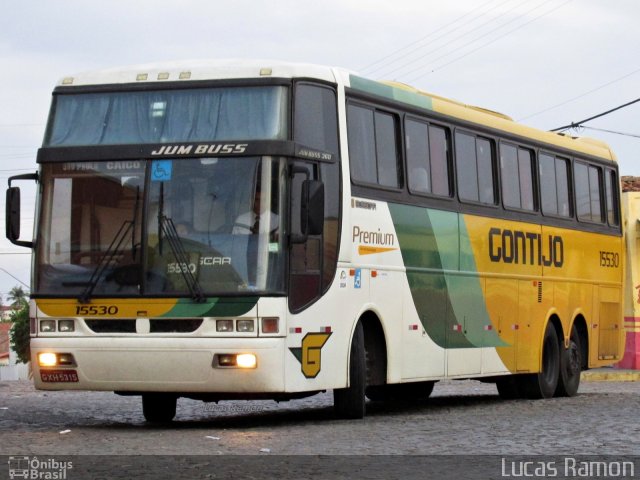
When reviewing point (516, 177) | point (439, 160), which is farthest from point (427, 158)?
point (516, 177)

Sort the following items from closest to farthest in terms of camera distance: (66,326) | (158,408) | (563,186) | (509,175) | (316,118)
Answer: (66,326), (316,118), (158,408), (509,175), (563,186)

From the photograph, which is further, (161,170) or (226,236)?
(161,170)

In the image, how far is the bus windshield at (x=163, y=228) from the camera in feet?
49.7

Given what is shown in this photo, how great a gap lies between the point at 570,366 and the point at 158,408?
8.43 metres

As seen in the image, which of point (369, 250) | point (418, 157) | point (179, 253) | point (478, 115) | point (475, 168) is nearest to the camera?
point (179, 253)

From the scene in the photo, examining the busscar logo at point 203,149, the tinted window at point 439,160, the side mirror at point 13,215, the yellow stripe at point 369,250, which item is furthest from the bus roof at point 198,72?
the tinted window at point 439,160

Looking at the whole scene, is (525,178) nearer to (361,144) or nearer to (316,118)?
(361,144)

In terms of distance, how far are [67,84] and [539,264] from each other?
8.48 metres

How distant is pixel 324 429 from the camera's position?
1536 cm

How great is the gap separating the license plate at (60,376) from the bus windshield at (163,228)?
77 centimetres

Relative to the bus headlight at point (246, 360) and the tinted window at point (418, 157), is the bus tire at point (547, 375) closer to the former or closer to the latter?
the tinted window at point (418, 157)

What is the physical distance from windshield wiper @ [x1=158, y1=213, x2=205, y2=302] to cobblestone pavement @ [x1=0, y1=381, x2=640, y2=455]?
1338 mm

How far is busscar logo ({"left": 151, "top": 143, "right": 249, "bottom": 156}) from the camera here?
15.3m

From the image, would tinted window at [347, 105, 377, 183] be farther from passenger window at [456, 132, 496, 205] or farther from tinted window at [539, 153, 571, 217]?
tinted window at [539, 153, 571, 217]
